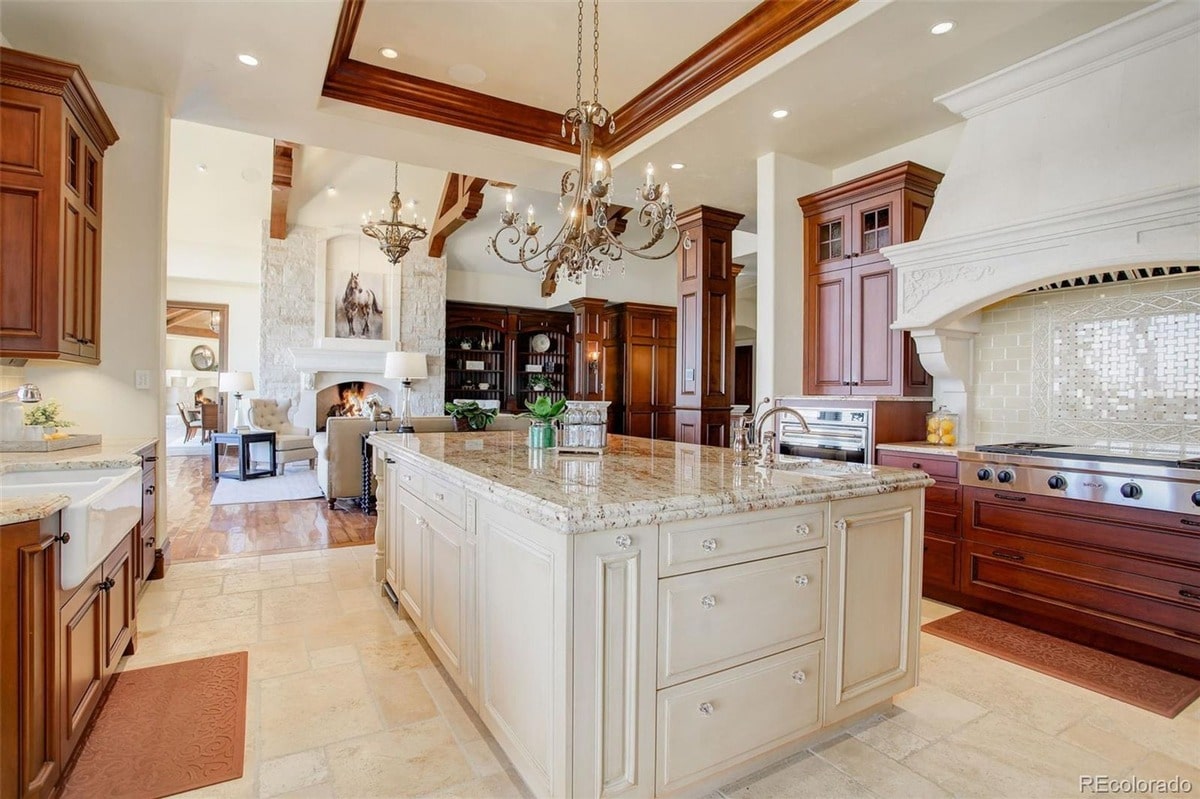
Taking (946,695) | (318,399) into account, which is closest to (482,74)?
(946,695)

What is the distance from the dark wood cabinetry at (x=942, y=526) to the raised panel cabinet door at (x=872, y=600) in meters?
1.36

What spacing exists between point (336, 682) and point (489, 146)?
3.70 metres

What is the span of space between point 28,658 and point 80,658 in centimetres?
44

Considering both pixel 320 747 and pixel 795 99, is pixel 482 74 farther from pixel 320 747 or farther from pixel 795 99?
pixel 320 747

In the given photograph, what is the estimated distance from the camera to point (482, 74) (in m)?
3.94

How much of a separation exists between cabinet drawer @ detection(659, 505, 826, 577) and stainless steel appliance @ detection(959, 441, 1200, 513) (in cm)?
183

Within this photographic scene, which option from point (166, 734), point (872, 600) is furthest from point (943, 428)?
point (166, 734)

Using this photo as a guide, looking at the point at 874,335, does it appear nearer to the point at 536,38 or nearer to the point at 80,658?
the point at 536,38

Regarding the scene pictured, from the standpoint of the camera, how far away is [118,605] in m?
2.38

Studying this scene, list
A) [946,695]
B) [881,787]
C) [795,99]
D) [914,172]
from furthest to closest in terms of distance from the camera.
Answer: [914,172]
[795,99]
[946,695]
[881,787]

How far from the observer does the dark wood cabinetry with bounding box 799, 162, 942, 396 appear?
152 inches

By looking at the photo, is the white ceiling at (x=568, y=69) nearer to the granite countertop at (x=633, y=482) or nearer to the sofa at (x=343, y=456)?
the granite countertop at (x=633, y=482)

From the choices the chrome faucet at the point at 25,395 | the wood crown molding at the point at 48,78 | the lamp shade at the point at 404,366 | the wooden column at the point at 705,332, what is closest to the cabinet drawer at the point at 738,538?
the chrome faucet at the point at 25,395

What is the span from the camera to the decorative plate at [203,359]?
11.9 metres
